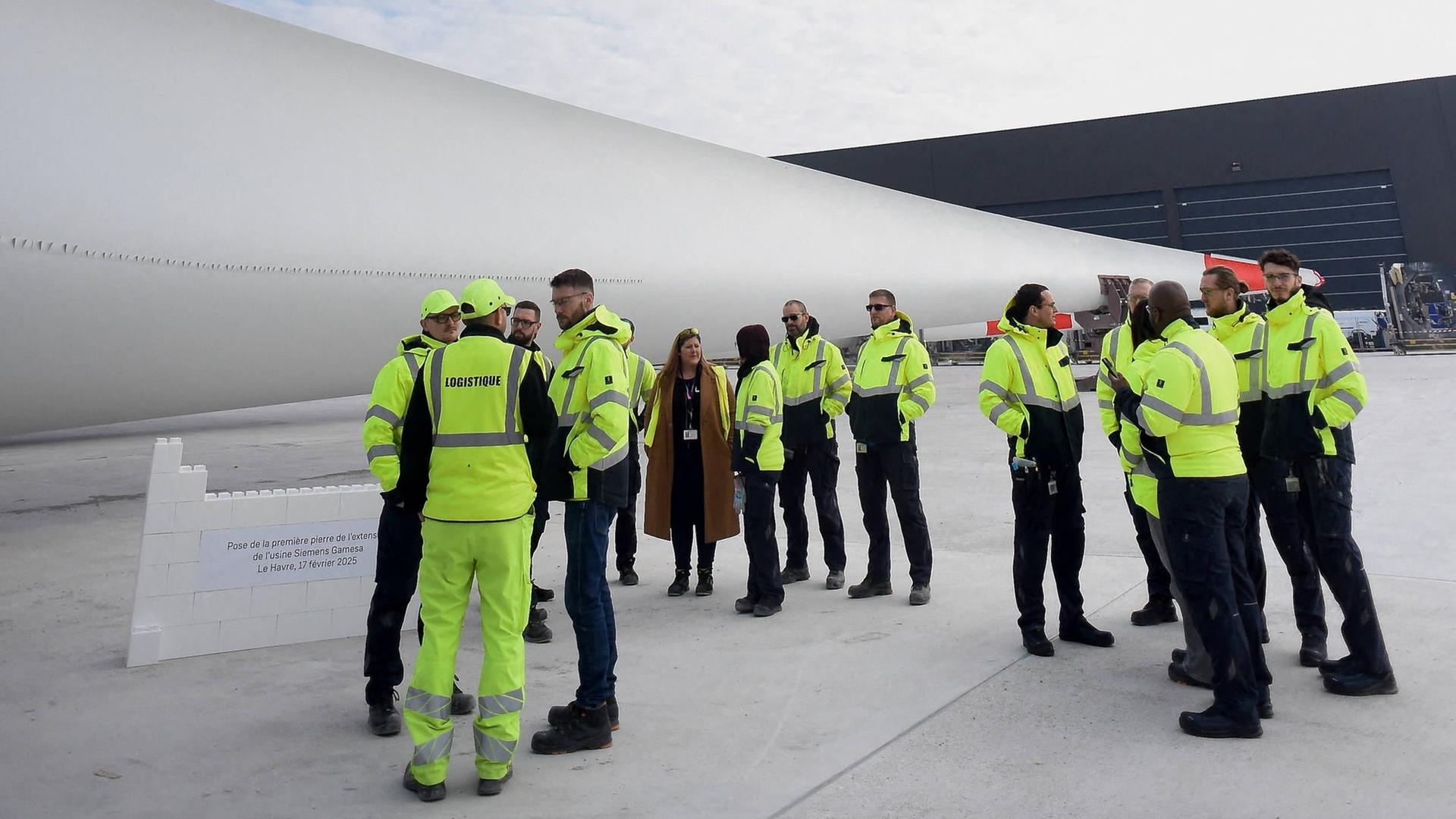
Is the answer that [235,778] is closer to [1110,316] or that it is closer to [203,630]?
[203,630]

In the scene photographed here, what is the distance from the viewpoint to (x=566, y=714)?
9.84ft

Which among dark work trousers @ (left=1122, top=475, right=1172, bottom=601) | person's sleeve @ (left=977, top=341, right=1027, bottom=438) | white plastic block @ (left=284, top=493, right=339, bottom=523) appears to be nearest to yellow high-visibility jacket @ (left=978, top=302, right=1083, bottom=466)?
person's sleeve @ (left=977, top=341, right=1027, bottom=438)

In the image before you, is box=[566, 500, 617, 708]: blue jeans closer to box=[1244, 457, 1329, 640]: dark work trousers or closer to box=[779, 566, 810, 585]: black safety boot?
box=[779, 566, 810, 585]: black safety boot

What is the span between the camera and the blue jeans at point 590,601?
296cm

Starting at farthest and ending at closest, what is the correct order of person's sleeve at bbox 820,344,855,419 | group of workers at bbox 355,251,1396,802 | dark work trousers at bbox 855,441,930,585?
1. person's sleeve at bbox 820,344,855,419
2. dark work trousers at bbox 855,441,930,585
3. group of workers at bbox 355,251,1396,802

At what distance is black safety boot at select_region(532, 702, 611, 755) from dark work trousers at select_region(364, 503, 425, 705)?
61 cm

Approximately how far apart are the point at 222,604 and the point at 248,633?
0.18 meters

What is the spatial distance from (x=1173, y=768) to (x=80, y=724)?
3663 mm

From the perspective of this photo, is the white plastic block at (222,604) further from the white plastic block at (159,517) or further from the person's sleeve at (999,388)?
the person's sleeve at (999,388)

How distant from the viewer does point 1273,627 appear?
395 centimetres

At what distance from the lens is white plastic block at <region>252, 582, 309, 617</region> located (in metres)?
3.99

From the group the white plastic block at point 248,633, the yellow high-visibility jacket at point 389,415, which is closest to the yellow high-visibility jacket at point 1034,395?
the yellow high-visibility jacket at point 389,415

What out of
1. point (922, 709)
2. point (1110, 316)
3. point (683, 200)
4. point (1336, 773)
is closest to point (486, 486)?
point (922, 709)

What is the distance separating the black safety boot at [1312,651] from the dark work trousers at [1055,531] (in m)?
0.83
